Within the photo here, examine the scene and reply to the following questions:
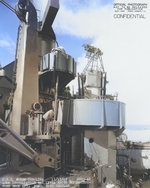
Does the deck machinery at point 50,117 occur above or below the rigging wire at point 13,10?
below

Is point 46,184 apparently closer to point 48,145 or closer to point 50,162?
point 50,162

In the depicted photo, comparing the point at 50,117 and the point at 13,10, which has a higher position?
the point at 13,10

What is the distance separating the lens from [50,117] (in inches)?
438

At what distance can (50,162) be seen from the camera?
10.3 metres

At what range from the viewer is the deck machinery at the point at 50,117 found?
10.4m

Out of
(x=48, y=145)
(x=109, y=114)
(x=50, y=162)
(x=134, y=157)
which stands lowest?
(x=134, y=157)

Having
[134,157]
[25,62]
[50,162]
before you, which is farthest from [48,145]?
[134,157]

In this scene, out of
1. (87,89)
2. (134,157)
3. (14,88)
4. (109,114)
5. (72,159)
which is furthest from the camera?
(134,157)

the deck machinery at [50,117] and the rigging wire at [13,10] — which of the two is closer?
the deck machinery at [50,117]

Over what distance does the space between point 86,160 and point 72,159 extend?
1.21m

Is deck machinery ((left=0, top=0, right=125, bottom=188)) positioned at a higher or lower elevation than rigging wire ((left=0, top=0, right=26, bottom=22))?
lower

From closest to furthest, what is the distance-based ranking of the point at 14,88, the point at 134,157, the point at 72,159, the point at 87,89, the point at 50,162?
the point at 50,162
the point at 14,88
the point at 72,159
the point at 87,89
the point at 134,157

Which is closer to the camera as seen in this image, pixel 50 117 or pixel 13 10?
pixel 50 117

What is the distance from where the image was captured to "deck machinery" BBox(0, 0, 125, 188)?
408 inches
